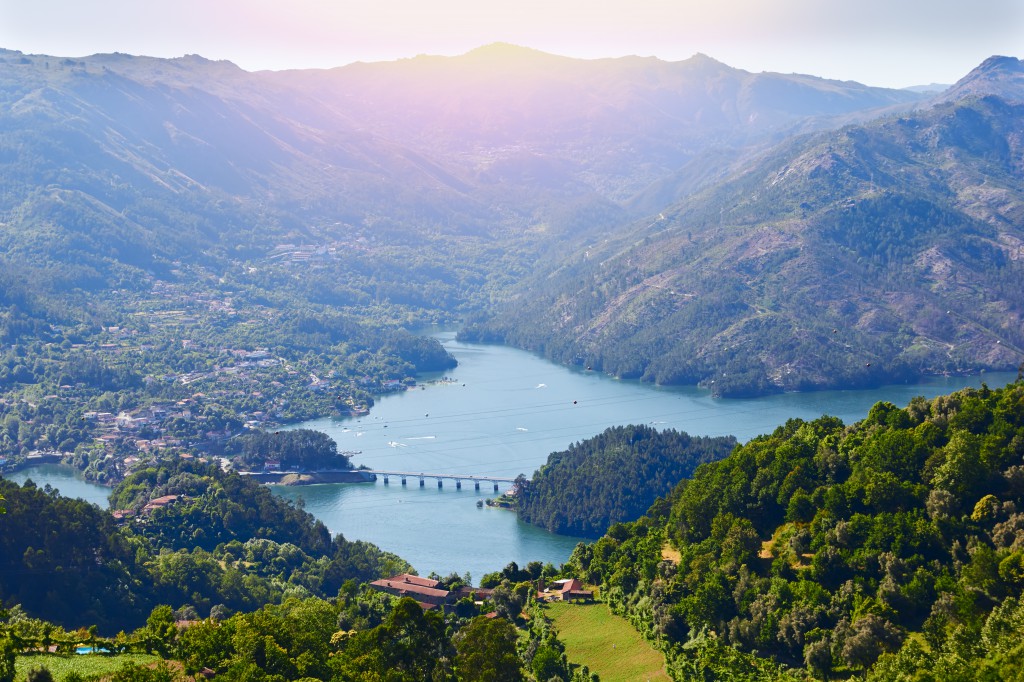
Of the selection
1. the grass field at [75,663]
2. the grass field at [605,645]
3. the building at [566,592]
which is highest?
the grass field at [75,663]

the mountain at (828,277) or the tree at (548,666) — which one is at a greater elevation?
the mountain at (828,277)

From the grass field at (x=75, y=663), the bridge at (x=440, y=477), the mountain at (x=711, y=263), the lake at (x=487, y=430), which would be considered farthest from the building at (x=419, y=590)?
the mountain at (x=711, y=263)

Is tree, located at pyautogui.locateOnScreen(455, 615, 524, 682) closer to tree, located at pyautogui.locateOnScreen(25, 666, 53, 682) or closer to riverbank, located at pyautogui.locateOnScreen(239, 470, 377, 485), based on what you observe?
tree, located at pyautogui.locateOnScreen(25, 666, 53, 682)

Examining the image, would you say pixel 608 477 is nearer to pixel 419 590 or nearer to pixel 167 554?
pixel 419 590

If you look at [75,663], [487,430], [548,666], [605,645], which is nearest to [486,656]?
[548,666]

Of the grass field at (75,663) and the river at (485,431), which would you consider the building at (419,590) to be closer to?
the river at (485,431)

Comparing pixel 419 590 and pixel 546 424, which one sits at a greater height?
pixel 546 424

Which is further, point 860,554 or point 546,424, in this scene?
point 546,424
